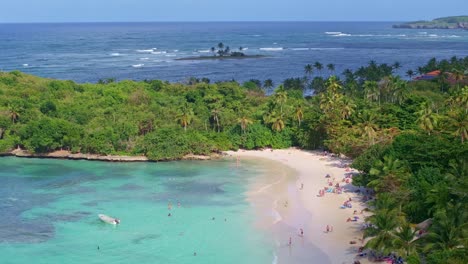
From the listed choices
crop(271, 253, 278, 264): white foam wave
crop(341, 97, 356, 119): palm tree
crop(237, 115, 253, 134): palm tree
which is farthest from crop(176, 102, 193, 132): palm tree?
crop(271, 253, 278, 264): white foam wave

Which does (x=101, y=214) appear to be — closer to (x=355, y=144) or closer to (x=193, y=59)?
(x=355, y=144)

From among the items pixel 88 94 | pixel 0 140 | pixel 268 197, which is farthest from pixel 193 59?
pixel 268 197

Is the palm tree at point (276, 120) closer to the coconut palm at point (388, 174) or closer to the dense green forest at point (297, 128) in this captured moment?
the dense green forest at point (297, 128)

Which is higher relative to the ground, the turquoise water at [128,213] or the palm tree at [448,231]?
the palm tree at [448,231]

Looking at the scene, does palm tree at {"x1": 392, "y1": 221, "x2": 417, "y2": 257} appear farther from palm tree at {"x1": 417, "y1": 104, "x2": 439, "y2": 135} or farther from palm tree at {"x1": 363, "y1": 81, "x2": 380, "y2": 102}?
palm tree at {"x1": 363, "y1": 81, "x2": 380, "y2": 102}

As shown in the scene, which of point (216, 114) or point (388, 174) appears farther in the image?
point (216, 114)

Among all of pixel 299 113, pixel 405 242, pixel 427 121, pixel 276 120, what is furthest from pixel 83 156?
pixel 405 242

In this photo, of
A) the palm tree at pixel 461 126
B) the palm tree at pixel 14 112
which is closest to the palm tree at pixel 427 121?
the palm tree at pixel 461 126

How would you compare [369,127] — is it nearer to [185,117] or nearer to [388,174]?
[388,174]
